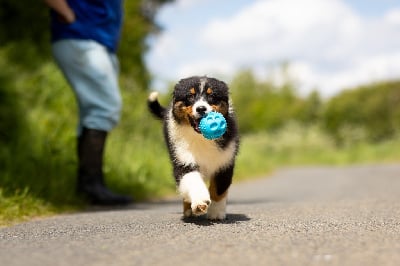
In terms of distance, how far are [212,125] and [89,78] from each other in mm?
2453

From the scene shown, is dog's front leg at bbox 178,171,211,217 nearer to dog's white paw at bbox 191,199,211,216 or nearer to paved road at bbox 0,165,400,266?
dog's white paw at bbox 191,199,211,216

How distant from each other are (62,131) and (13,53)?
286 centimetres

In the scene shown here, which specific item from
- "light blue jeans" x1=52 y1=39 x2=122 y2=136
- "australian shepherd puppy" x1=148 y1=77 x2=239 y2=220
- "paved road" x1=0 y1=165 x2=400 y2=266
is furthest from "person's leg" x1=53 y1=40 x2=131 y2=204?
"australian shepherd puppy" x1=148 y1=77 x2=239 y2=220

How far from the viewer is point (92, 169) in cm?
663

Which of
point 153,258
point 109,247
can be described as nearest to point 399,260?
point 153,258

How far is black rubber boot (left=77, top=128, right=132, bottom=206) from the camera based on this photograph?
6.59m

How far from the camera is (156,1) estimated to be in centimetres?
1523

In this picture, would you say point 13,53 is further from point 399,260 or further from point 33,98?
point 399,260

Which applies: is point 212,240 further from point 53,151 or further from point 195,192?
point 53,151

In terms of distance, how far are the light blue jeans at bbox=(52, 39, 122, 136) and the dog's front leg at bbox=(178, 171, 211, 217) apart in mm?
2105

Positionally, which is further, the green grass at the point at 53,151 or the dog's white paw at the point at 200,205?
the green grass at the point at 53,151

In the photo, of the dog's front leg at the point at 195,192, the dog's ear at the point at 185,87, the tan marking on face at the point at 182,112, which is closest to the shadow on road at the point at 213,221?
the dog's front leg at the point at 195,192

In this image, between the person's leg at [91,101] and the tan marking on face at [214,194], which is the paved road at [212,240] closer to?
the tan marking on face at [214,194]

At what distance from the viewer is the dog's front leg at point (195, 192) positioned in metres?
4.38
